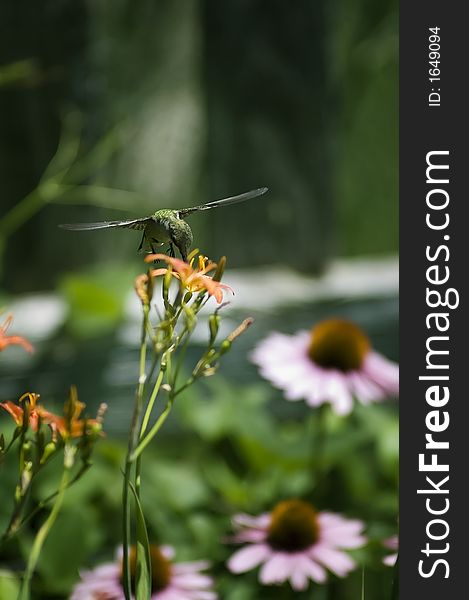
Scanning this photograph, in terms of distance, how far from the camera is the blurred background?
101 centimetres

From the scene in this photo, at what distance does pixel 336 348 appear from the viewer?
0.88 m

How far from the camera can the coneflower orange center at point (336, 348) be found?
871 millimetres

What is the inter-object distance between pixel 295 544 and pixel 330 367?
8.0 inches

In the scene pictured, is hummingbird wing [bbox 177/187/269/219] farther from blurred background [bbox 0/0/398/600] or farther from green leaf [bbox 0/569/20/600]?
blurred background [bbox 0/0/398/600]

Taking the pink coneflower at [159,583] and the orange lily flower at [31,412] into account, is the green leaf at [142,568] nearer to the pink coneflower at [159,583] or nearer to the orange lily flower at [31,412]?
the orange lily flower at [31,412]

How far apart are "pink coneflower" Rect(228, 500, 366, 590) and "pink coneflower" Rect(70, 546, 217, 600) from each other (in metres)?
0.03

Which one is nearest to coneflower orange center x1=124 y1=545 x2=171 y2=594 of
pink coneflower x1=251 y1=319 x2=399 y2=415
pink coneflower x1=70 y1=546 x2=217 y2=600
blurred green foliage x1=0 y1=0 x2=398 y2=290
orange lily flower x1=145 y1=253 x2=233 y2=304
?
pink coneflower x1=70 y1=546 x2=217 y2=600

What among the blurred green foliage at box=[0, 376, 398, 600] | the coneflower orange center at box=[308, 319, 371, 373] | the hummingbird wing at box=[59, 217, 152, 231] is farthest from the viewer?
the coneflower orange center at box=[308, 319, 371, 373]

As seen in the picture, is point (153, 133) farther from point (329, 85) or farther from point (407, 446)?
point (407, 446)

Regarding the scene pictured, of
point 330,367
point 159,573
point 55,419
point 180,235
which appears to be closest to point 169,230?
point 180,235

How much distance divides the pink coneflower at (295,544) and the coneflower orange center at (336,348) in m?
0.17

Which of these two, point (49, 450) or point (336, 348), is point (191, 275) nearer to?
point (49, 450)

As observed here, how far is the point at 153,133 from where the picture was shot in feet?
3.80

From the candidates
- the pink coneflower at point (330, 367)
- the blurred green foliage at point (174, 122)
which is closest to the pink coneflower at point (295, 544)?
the pink coneflower at point (330, 367)
